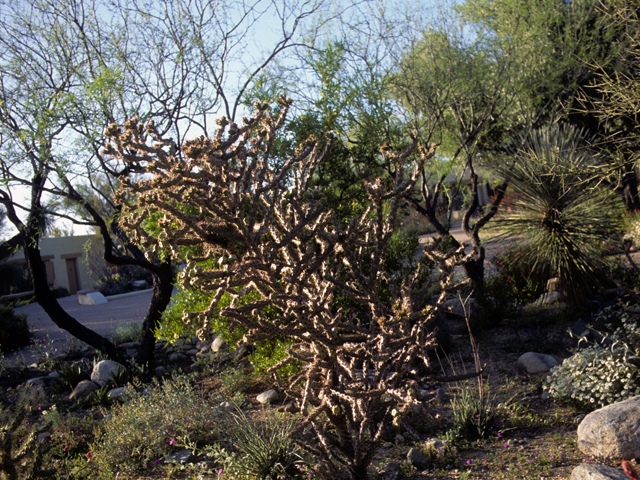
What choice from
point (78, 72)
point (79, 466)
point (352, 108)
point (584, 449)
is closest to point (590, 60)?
point (352, 108)

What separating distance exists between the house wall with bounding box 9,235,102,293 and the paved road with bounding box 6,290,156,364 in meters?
3.72

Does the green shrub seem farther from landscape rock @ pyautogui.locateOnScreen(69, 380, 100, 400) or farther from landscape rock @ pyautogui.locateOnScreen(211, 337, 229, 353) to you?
landscape rock @ pyautogui.locateOnScreen(69, 380, 100, 400)

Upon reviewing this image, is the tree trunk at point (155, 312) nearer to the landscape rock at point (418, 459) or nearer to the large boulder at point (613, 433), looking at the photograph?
the landscape rock at point (418, 459)

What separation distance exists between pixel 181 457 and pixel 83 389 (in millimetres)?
2983

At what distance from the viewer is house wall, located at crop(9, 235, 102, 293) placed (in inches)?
844

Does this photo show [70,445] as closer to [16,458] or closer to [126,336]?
[16,458]

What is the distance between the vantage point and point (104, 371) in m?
6.82

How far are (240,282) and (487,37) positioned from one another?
27.9ft

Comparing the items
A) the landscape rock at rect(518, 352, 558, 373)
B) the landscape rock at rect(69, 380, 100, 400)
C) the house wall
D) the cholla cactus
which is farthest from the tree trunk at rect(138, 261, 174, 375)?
the house wall

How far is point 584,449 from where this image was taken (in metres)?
3.69

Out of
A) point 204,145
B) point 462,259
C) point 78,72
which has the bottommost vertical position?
point 462,259

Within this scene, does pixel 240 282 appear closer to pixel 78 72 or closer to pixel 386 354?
pixel 386 354

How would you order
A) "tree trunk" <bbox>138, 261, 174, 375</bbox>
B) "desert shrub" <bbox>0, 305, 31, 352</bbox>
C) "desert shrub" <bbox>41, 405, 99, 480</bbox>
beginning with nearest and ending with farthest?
"desert shrub" <bbox>41, 405, 99, 480</bbox> < "tree trunk" <bbox>138, 261, 174, 375</bbox> < "desert shrub" <bbox>0, 305, 31, 352</bbox>

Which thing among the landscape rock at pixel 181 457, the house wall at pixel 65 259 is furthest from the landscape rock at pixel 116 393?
the house wall at pixel 65 259
